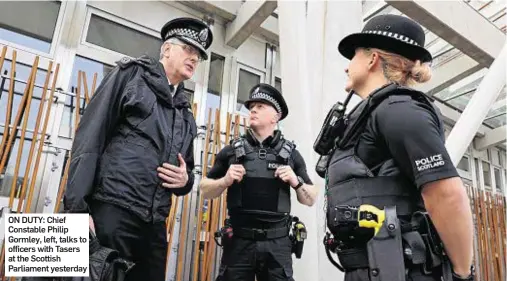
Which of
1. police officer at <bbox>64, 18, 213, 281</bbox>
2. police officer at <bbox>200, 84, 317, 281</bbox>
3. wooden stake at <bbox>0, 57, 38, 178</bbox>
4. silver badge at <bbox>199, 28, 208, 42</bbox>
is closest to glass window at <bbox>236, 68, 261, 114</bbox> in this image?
police officer at <bbox>200, 84, 317, 281</bbox>

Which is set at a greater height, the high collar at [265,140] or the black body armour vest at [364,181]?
the high collar at [265,140]

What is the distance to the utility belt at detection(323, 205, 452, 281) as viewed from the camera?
0.79 meters

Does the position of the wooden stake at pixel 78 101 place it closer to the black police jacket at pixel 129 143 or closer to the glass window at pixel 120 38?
the glass window at pixel 120 38

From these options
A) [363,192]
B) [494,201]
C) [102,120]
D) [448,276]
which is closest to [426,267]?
[448,276]

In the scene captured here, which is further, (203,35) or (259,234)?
(259,234)

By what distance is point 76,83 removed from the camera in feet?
9.40

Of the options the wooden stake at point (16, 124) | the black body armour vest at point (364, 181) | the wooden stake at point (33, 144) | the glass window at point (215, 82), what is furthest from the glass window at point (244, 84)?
the black body armour vest at point (364, 181)

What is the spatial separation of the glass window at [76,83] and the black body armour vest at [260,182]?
137 centimetres

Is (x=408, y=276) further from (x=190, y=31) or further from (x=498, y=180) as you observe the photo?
(x=498, y=180)

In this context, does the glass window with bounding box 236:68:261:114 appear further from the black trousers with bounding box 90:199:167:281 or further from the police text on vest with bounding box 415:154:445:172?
the police text on vest with bounding box 415:154:445:172

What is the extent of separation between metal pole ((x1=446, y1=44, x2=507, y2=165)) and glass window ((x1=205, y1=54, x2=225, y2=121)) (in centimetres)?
227

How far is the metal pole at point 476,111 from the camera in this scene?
10.7 ft
